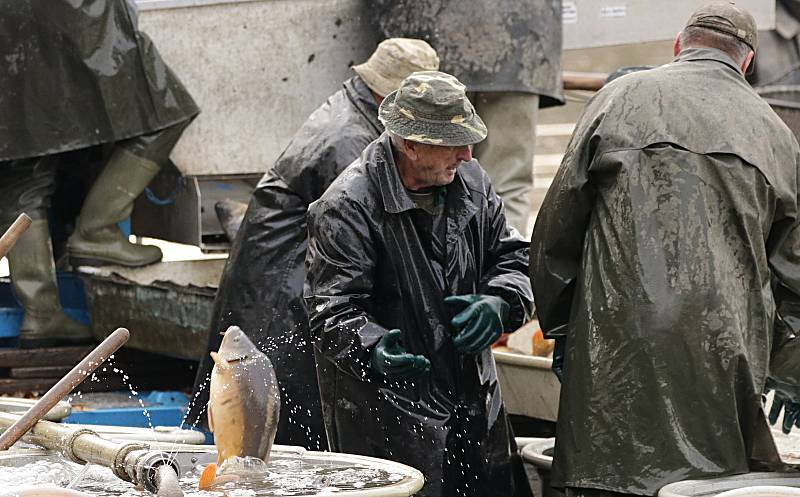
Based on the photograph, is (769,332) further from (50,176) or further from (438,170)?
(50,176)

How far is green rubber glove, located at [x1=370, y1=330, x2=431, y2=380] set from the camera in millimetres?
5289

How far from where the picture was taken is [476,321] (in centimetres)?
548

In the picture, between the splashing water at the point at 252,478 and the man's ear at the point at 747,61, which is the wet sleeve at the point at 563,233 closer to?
the man's ear at the point at 747,61

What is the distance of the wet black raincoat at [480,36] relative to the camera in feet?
29.9

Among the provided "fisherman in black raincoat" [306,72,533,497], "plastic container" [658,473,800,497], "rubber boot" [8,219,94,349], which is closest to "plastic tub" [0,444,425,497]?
"fisherman in black raincoat" [306,72,533,497]

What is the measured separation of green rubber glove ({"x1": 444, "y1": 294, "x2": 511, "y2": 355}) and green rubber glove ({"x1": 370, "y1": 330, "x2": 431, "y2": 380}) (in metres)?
0.21

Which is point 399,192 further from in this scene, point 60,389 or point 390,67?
point 60,389

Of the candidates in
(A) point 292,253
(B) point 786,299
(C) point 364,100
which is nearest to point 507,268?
(B) point 786,299

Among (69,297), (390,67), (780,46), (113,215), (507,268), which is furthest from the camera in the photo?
(780,46)

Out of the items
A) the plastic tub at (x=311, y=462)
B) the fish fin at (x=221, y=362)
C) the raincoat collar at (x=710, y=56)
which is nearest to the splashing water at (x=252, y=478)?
the plastic tub at (x=311, y=462)

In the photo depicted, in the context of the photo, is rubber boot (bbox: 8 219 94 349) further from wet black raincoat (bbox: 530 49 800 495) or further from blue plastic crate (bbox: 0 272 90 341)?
wet black raincoat (bbox: 530 49 800 495)

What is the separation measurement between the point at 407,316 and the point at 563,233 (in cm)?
63

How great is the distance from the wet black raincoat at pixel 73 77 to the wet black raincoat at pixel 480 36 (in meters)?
1.52

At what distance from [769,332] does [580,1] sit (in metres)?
9.09
